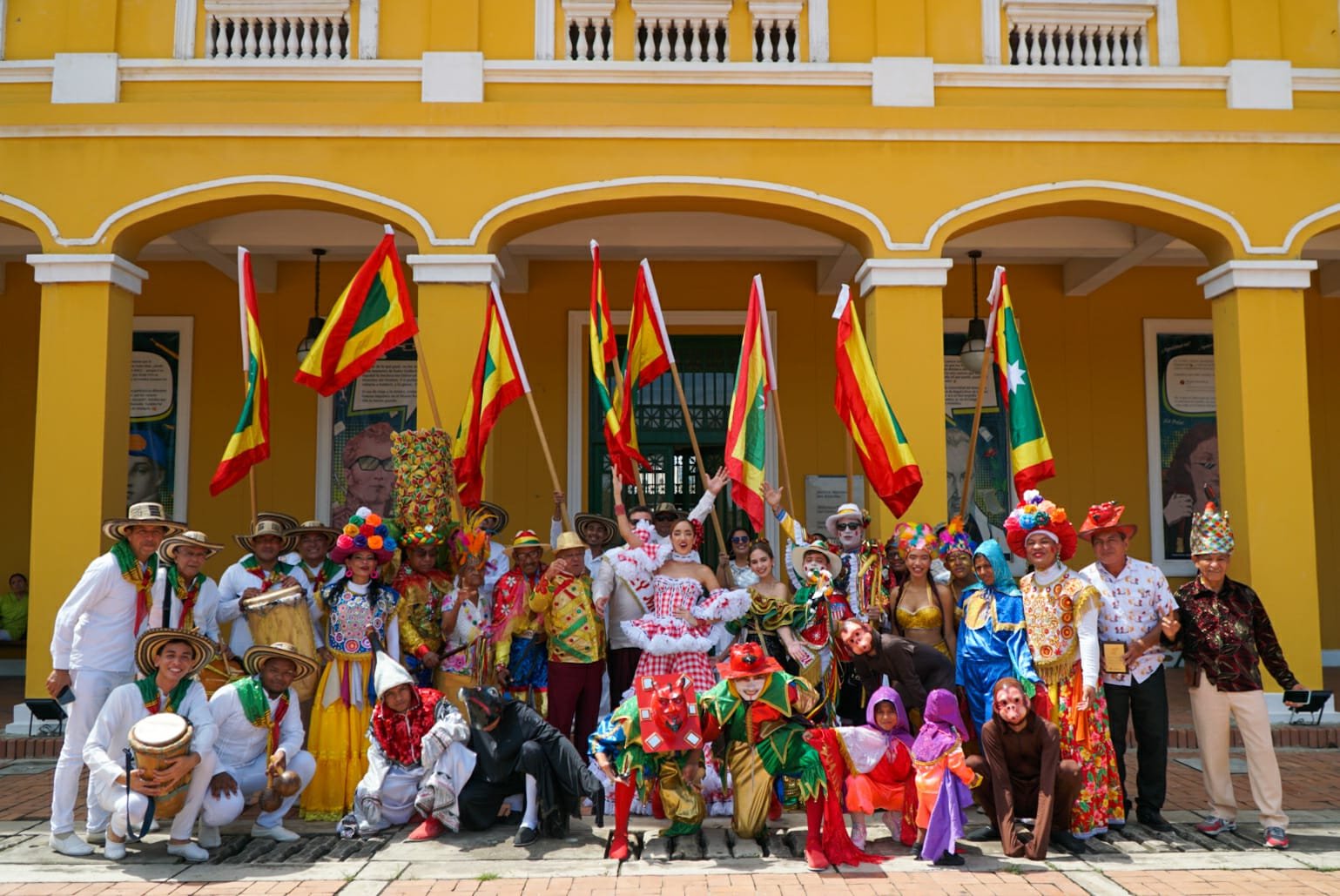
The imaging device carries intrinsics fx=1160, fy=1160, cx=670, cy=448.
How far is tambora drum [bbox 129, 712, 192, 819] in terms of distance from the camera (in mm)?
5660

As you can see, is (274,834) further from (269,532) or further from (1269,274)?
(1269,274)

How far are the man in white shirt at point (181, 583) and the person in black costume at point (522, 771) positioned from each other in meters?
1.63

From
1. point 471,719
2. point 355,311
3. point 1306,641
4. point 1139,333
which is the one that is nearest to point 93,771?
point 471,719

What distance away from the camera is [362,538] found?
6.83 m

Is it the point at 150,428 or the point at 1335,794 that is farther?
the point at 150,428

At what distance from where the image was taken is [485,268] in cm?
904

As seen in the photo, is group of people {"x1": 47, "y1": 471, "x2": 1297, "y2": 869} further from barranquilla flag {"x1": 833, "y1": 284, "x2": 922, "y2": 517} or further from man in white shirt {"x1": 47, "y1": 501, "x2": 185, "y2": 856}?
barranquilla flag {"x1": 833, "y1": 284, "x2": 922, "y2": 517}

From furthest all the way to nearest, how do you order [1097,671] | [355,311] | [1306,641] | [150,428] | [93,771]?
[150,428] < [1306,641] < [355,311] < [1097,671] < [93,771]

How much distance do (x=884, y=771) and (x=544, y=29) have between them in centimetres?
651

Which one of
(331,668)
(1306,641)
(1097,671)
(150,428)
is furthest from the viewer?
(150,428)

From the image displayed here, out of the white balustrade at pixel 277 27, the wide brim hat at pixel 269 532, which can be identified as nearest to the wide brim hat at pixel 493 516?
the wide brim hat at pixel 269 532

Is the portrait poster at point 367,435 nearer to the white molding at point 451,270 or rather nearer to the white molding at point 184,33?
the white molding at point 451,270

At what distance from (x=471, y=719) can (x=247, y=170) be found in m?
5.10

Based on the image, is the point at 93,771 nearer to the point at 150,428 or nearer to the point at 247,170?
the point at 247,170
